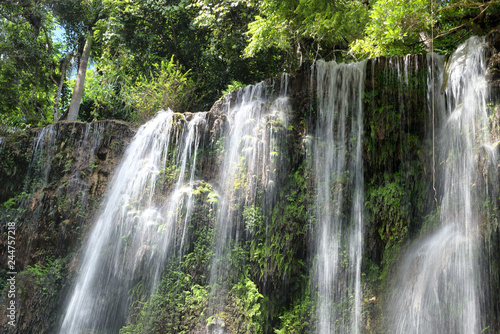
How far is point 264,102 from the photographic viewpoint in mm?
7758

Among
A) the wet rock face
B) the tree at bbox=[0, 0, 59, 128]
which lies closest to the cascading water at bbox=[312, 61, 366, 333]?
the wet rock face

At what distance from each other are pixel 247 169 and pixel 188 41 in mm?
6500

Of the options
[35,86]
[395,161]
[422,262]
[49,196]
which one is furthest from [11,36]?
[422,262]

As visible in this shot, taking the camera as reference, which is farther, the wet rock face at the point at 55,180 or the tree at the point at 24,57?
the tree at the point at 24,57

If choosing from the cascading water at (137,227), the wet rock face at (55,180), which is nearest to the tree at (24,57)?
the wet rock face at (55,180)

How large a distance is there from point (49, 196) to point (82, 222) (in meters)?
1.00

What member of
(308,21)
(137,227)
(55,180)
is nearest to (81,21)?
(55,180)

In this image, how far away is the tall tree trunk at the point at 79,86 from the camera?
1209 cm

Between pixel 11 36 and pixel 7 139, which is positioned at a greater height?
pixel 11 36

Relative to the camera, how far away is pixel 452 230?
581 cm

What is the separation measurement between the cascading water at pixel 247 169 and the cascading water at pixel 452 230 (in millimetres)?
2685

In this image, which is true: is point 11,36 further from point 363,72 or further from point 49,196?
point 363,72

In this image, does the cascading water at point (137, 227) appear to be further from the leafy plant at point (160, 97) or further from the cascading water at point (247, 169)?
the leafy plant at point (160, 97)

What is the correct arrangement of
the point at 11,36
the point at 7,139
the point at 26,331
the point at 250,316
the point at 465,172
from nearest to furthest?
1. the point at 465,172
2. the point at 250,316
3. the point at 26,331
4. the point at 7,139
5. the point at 11,36
